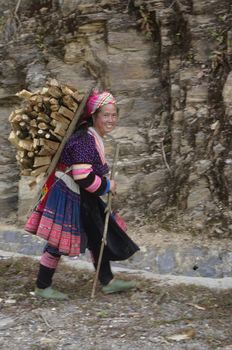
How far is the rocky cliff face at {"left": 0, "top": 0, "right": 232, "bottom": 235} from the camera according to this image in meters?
6.14

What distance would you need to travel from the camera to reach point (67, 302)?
4434mm

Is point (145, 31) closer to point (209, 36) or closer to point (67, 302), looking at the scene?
point (209, 36)

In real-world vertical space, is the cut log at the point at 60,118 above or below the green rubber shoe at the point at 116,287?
above

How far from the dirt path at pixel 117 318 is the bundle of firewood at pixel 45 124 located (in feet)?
3.49

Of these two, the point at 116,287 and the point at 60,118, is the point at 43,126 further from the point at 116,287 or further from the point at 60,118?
the point at 116,287

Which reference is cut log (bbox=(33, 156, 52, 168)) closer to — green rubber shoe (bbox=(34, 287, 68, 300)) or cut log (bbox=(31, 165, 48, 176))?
cut log (bbox=(31, 165, 48, 176))

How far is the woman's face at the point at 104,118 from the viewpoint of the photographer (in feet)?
14.0

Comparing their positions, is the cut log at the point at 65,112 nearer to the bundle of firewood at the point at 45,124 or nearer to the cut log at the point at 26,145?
the bundle of firewood at the point at 45,124

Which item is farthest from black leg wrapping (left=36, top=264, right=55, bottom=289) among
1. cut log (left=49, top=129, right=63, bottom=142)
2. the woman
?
cut log (left=49, top=129, right=63, bottom=142)

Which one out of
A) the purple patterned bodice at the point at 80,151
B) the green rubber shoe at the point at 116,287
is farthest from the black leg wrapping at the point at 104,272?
the purple patterned bodice at the point at 80,151

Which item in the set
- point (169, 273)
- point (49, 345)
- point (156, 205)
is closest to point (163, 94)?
point (156, 205)

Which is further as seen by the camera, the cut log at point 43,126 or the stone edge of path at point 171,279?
the stone edge of path at point 171,279

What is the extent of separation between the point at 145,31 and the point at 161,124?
126cm

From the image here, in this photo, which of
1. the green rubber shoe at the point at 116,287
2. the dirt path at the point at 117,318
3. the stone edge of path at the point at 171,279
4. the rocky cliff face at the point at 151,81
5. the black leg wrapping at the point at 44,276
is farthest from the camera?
the rocky cliff face at the point at 151,81
